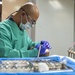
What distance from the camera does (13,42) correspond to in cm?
140

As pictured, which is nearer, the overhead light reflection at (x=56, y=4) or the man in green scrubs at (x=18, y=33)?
the man in green scrubs at (x=18, y=33)

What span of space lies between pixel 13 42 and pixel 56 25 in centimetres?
140

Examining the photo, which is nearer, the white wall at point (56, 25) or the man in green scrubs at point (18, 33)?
the man in green scrubs at point (18, 33)

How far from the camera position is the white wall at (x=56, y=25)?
2.61 m

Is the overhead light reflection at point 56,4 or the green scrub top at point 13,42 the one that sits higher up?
the overhead light reflection at point 56,4

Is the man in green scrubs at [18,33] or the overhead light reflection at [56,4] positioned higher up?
the overhead light reflection at [56,4]

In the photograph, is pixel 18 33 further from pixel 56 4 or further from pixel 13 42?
pixel 56 4

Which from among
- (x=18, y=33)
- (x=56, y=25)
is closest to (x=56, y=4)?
(x=56, y=25)

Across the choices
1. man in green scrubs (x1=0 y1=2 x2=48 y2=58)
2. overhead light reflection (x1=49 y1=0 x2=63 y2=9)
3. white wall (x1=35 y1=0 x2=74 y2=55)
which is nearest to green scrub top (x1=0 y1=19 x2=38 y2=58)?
man in green scrubs (x1=0 y1=2 x2=48 y2=58)

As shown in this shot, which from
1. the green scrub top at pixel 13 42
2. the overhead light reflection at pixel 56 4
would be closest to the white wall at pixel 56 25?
the overhead light reflection at pixel 56 4

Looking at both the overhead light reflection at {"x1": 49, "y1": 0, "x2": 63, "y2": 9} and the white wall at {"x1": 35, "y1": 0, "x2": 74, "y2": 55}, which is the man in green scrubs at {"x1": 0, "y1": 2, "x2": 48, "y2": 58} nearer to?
the white wall at {"x1": 35, "y1": 0, "x2": 74, "y2": 55}

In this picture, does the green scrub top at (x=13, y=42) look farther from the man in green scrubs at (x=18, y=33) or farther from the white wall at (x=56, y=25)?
the white wall at (x=56, y=25)

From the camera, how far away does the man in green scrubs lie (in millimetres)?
1264

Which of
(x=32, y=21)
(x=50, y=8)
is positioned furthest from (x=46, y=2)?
(x=32, y=21)
